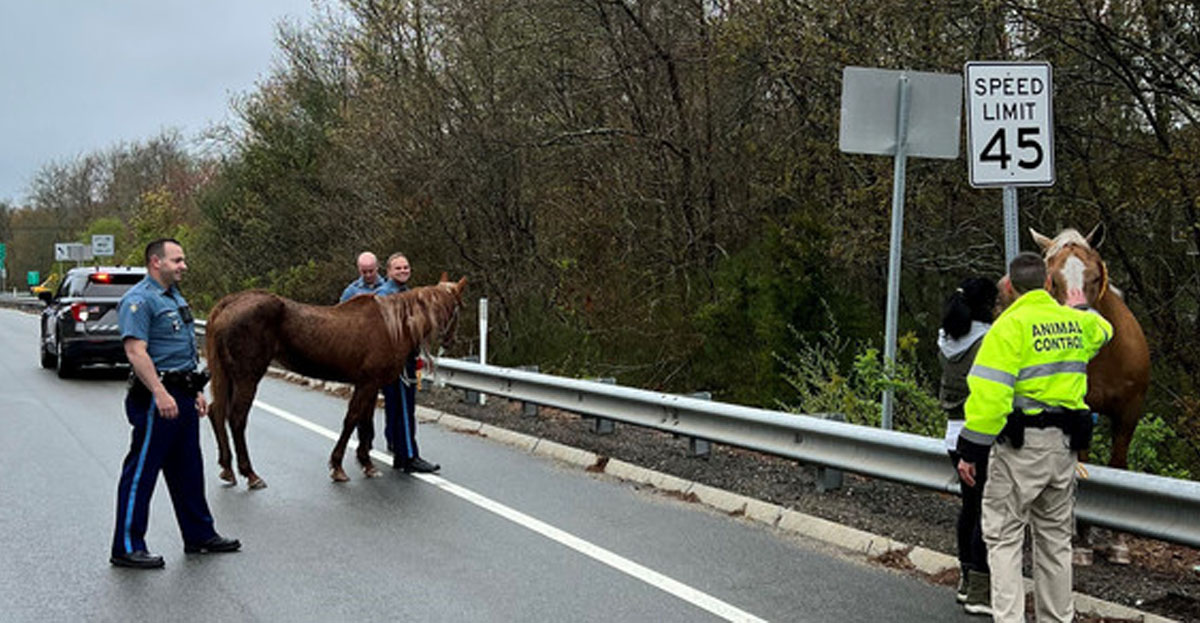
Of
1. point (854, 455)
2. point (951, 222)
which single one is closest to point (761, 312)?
point (951, 222)

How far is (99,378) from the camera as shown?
19.7 m

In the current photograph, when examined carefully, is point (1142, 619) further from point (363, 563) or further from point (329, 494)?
point (329, 494)

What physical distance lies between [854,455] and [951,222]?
672 cm

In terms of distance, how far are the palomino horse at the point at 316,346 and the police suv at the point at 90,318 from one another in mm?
10288

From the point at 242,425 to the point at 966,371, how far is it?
5.95 meters

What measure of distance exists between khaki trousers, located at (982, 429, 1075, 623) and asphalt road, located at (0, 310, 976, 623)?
0.57 metres

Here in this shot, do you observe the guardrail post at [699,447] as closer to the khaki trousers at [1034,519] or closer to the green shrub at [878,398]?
the green shrub at [878,398]

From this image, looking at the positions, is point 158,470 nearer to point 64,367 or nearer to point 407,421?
point 407,421

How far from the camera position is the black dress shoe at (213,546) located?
7.13m

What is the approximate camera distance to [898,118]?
28.6ft

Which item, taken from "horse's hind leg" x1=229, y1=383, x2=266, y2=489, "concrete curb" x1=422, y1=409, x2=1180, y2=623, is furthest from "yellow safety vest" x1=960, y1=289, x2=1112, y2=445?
"horse's hind leg" x1=229, y1=383, x2=266, y2=489

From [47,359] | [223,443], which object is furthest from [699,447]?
[47,359]

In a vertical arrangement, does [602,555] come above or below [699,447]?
below

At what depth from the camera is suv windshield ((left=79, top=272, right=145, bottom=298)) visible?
19.4 m
